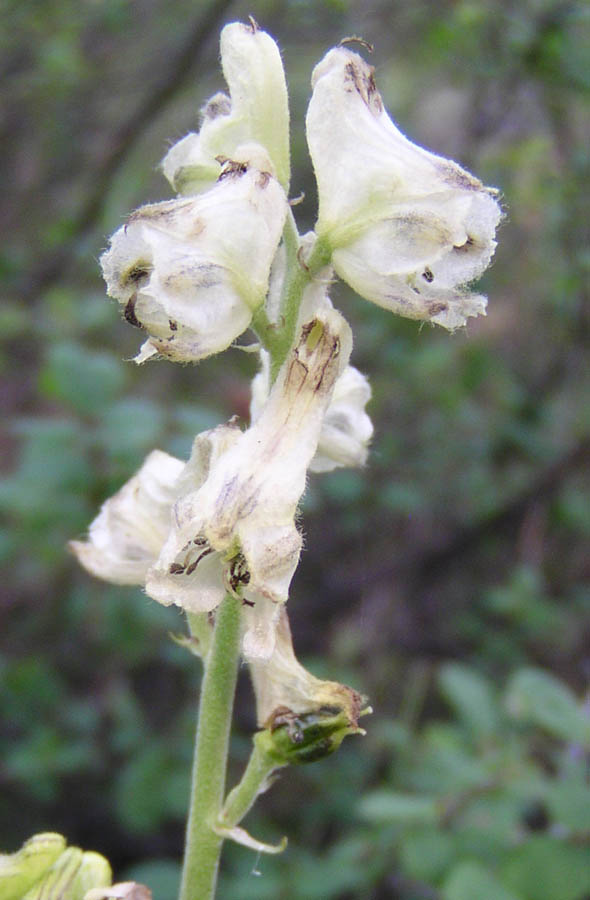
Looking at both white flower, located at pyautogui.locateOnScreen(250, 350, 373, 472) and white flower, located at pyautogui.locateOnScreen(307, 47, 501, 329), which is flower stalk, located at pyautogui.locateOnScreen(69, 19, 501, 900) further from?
white flower, located at pyautogui.locateOnScreen(250, 350, 373, 472)

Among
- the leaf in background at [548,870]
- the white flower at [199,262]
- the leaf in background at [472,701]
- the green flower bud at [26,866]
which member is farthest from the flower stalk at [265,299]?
the leaf in background at [472,701]

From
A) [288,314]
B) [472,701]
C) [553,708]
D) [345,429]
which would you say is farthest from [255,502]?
[472,701]

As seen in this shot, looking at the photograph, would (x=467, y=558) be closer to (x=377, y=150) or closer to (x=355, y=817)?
(x=355, y=817)

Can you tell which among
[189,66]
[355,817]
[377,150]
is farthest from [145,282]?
[189,66]

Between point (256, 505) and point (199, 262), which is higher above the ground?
point (199, 262)

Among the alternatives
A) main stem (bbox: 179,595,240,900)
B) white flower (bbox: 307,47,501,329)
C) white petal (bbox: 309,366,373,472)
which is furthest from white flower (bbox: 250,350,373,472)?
main stem (bbox: 179,595,240,900)

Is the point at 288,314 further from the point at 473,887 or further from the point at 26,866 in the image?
the point at 473,887
